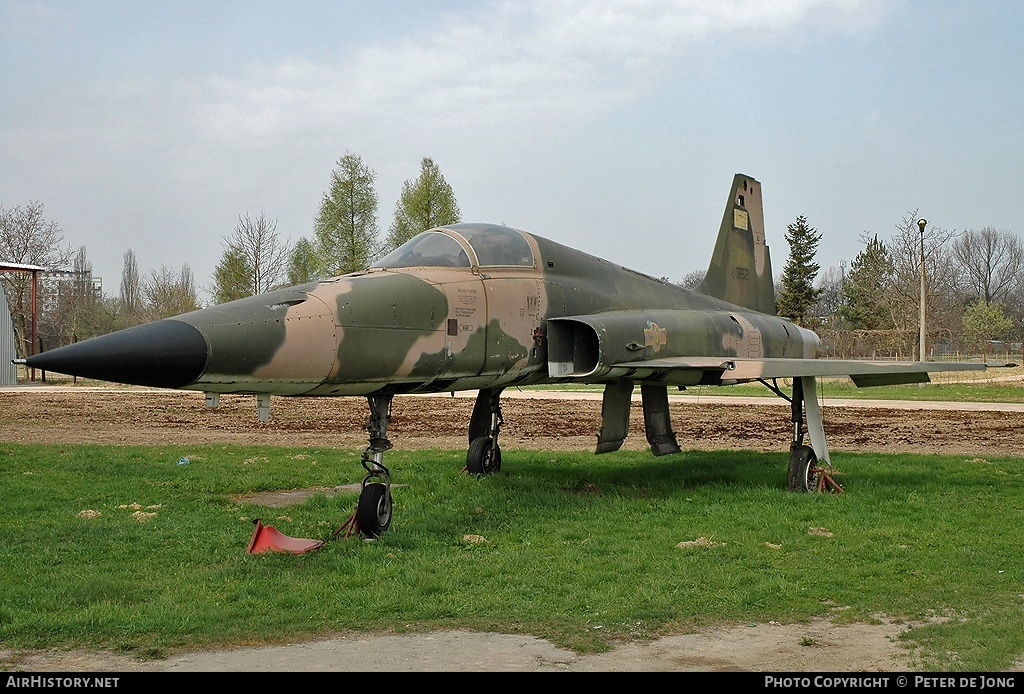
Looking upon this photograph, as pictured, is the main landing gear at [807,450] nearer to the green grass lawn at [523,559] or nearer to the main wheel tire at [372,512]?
the green grass lawn at [523,559]

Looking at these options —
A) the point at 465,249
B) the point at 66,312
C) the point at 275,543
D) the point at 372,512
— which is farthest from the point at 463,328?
the point at 66,312

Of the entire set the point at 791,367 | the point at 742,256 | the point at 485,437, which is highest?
the point at 742,256

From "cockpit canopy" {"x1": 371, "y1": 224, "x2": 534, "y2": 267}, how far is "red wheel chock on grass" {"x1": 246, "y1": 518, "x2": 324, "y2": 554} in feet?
8.82

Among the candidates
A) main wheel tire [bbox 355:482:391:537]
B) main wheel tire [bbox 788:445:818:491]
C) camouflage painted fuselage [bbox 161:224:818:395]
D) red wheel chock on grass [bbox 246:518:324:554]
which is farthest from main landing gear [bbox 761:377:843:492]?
red wheel chock on grass [bbox 246:518:324:554]

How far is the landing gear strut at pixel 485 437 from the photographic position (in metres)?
12.3

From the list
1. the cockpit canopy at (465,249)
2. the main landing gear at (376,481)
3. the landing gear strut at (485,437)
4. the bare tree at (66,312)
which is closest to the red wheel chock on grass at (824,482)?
the landing gear strut at (485,437)

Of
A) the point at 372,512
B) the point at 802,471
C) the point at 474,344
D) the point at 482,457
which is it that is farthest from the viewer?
the point at 482,457

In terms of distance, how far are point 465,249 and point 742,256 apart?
7854mm

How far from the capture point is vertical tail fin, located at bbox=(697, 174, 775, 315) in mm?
15156

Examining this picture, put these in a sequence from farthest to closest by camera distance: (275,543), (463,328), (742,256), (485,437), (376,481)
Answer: (742,256) → (485,437) → (463,328) → (376,481) → (275,543)

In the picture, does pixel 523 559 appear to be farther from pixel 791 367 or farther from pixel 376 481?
pixel 791 367

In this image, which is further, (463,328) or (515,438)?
(515,438)

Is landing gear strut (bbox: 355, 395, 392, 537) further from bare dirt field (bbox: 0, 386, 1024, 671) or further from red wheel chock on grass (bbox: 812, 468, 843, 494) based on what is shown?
red wheel chock on grass (bbox: 812, 468, 843, 494)

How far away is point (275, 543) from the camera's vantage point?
776 cm
